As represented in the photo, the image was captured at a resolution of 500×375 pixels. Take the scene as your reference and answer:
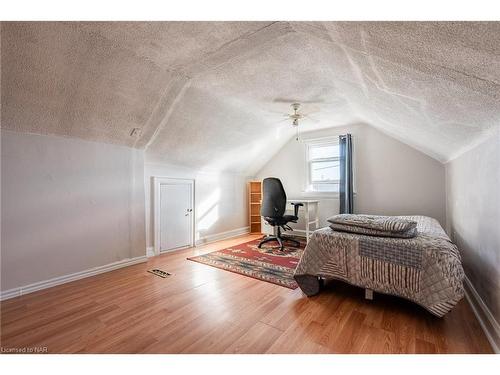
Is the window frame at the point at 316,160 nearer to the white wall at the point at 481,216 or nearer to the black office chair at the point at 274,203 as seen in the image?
the black office chair at the point at 274,203

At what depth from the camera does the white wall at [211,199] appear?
356 cm

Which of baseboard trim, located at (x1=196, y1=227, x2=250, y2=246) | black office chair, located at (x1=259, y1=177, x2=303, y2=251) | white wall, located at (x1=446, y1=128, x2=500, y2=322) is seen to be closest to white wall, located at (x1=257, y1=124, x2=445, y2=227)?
white wall, located at (x1=446, y1=128, x2=500, y2=322)

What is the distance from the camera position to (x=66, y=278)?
2527mm

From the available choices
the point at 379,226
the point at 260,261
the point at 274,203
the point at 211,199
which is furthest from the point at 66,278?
the point at 379,226

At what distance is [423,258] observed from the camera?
1682 millimetres

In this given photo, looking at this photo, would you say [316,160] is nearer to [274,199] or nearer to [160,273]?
[274,199]

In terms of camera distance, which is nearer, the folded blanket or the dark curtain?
the folded blanket

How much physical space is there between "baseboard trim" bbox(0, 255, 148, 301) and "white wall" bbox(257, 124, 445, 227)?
3264mm

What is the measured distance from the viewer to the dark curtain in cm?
419

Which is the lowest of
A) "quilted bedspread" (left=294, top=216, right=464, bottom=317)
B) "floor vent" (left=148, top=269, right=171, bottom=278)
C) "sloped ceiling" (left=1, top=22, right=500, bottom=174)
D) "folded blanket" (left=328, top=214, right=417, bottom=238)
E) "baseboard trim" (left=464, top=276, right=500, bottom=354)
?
"floor vent" (left=148, top=269, right=171, bottom=278)

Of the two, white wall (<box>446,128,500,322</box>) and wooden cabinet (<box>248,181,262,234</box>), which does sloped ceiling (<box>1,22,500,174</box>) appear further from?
wooden cabinet (<box>248,181,262,234</box>)

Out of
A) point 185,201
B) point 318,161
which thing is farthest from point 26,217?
point 318,161

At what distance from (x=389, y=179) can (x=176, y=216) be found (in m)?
3.80

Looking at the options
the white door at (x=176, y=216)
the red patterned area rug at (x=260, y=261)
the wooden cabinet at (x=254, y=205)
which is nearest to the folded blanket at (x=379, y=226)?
the red patterned area rug at (x=260, y=261)
